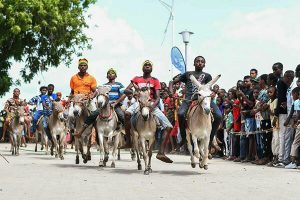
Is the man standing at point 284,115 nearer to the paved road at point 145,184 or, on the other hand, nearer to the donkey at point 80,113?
the paved road at point 145,184

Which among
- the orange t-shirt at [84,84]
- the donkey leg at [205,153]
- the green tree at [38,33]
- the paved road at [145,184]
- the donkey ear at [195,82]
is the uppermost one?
the green tree at [38,33]

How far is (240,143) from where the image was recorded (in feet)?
71.1

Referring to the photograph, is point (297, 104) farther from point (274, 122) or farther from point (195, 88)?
point (195, 88)

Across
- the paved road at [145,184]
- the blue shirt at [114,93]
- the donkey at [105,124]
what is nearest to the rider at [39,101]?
the blue shirt at [114,93]

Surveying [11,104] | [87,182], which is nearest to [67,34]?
[11,104]

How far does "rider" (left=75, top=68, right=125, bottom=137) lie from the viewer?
17.8 m

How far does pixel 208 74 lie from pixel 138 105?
1754 mm

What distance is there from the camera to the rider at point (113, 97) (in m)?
17.8

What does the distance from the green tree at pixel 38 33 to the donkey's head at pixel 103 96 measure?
2264cm

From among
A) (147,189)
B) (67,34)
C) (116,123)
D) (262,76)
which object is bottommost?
(147,189)

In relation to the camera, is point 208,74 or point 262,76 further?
point 262,76

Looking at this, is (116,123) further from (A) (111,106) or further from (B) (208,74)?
(B) (208,74)

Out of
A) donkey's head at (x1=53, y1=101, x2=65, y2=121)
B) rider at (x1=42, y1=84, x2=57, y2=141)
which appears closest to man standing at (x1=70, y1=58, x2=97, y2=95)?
donkey's head at (x1=53, y1=101, x2=65, y2=121)

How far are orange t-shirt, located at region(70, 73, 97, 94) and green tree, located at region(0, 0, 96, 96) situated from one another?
826 inches
